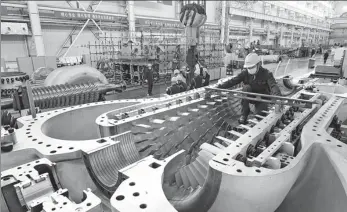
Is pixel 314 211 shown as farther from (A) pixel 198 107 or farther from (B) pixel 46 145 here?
(B) pixel 46 145

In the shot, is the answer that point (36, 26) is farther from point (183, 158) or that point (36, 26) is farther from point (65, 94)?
point (183, 158)

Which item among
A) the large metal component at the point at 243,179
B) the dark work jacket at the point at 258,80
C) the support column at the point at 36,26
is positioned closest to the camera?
the large metal component at the point at 243,179

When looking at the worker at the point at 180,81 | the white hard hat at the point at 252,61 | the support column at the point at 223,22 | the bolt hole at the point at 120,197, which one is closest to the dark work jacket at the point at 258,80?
the white hard hat at the point at 252,61

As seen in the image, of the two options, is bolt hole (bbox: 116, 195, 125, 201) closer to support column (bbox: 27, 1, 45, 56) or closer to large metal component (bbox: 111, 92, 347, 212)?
large metal component (bbox: 111, 92, 347, 212)

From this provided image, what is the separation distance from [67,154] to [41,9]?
9.05 metres

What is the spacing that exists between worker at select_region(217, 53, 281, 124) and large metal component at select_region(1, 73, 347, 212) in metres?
0.40

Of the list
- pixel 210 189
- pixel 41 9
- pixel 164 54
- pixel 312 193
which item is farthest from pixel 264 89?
pixel 41 9

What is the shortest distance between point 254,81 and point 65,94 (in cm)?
345

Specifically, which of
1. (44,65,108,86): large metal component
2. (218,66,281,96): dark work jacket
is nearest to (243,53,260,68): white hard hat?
(218,66,281,96): dark work jacket

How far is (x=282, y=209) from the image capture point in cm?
189

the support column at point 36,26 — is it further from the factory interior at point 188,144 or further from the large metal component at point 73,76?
the large metal component at point 73,76

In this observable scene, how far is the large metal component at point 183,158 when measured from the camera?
1.27m

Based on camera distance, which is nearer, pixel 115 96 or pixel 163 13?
pixel 115 96

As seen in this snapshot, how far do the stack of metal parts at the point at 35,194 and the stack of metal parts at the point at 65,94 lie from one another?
2973 millimetres
